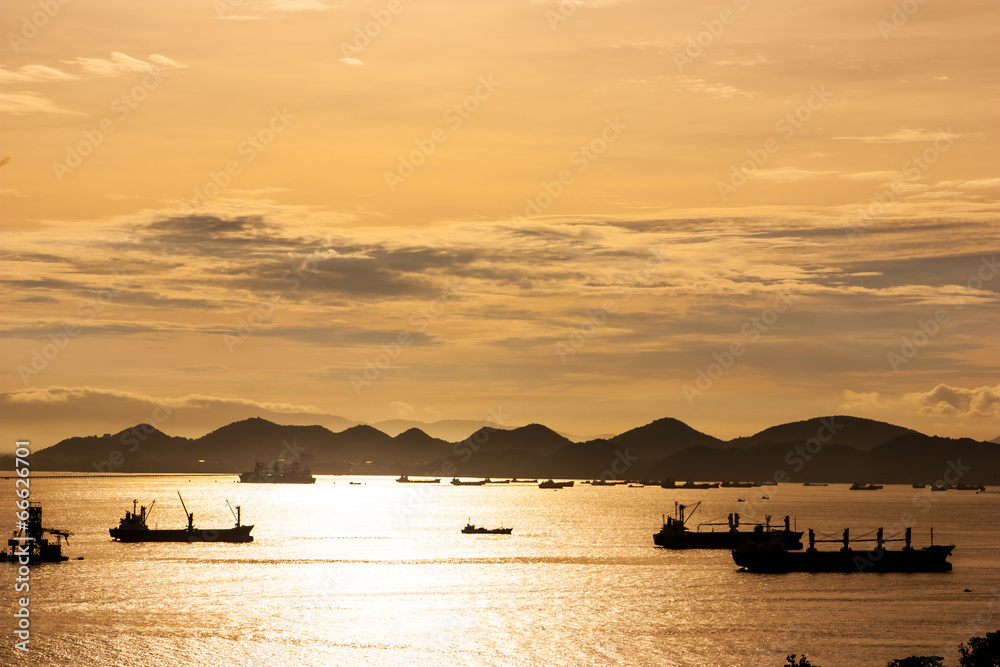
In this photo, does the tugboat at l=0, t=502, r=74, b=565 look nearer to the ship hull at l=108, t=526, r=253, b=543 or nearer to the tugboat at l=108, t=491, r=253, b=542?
the tugboat at l=108, t=491, r=253, b=542

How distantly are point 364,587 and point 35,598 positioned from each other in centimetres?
3291

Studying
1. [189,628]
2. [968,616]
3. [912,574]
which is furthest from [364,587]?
[912,574]

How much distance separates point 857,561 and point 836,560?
124 inches

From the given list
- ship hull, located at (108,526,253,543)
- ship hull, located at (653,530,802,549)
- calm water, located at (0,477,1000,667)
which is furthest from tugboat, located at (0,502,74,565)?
ship hull, located at (653,530,802,549)

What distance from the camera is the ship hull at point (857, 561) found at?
427 feet

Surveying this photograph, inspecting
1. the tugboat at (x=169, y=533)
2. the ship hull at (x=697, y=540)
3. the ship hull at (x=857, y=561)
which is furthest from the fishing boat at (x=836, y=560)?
the tugboat at (x=169, y=533)

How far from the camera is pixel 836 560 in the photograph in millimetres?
132125

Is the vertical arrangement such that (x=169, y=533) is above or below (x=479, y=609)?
below

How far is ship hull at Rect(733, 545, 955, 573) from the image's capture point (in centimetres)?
13025

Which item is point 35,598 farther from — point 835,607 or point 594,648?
point 835,607

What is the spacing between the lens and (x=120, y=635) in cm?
8300

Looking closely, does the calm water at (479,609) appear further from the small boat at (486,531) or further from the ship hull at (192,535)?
the small boat at (486,531)

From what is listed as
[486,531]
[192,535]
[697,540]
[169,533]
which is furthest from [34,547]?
[697,540]

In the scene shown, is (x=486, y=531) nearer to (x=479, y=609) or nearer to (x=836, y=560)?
(x=836, y=560)
